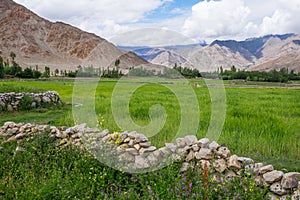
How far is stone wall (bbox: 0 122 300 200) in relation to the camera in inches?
194

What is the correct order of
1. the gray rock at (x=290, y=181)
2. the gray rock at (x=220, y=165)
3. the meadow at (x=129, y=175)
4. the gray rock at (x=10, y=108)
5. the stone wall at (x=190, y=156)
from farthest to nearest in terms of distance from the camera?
the gray rock at (x=10, y=108), the gray rock at (x=220, y=165), the meadow at (x=129, y=175), the stone wall at (x=190, y=156), the gray rock at (x=290, y=181)

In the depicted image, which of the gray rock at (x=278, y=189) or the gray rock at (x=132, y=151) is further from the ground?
the gray rock at (x=132, y=151)

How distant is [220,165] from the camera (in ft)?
18.7

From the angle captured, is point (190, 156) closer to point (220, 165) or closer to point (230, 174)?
point (220, 165)

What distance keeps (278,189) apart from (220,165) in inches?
46.2

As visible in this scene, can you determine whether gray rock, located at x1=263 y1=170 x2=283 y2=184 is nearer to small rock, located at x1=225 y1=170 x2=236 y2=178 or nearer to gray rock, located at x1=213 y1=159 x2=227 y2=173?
small rock, located at x1=225 y1=170 x2=236 y2=178

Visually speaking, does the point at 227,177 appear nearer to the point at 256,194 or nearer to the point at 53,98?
the point at 256,194

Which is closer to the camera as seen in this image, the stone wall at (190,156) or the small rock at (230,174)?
the stone wall at (190,156)

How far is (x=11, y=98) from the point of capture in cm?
1526

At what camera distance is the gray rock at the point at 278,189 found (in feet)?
15.9

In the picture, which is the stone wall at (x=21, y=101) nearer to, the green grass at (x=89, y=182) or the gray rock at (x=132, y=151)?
the green grass at (x=89, y=182)

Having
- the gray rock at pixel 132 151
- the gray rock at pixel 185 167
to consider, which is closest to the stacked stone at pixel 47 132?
the gray rock at pixel 132 151

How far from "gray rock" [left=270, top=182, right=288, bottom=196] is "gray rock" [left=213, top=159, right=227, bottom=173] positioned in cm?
98

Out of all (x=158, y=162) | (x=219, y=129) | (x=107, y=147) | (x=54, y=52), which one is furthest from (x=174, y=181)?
(x=54, y=52)
